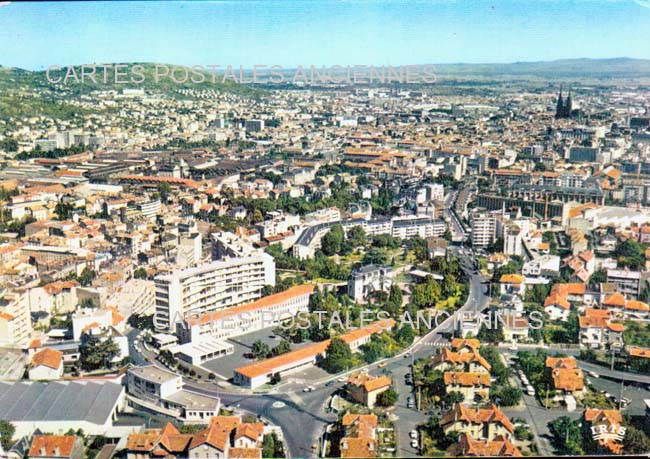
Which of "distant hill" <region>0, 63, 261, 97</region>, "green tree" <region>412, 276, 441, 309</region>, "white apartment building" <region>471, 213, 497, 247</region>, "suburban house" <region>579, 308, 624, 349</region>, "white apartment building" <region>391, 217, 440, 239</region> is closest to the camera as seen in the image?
"suburban house" <region>579, 308, 624, 349</region>

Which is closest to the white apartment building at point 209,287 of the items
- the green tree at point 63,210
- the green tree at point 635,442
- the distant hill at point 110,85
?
the green tree at point 635,442

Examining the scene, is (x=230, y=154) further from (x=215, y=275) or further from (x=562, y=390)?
(x=562, y=390)

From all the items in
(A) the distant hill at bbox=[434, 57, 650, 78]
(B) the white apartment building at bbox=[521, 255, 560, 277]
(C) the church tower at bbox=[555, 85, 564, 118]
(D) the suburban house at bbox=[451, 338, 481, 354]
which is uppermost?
(A) the distant hill at bbox=[434, 57, 650, 78]

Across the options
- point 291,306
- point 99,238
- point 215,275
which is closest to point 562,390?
point 291,306

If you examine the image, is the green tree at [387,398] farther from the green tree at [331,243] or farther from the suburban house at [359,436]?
the green tree at [331,243]

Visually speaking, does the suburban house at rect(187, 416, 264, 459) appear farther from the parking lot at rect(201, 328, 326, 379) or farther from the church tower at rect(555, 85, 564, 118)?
the church tower at rect(555, 85, 564, 118)

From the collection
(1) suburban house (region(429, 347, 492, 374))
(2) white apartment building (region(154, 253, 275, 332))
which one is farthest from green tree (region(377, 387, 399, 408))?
(2) white apartment building (region(154, 253, 275, 332))

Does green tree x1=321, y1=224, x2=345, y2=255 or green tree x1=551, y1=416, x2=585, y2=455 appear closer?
green tree x1=551, y1=416, x2=585, y2=455
